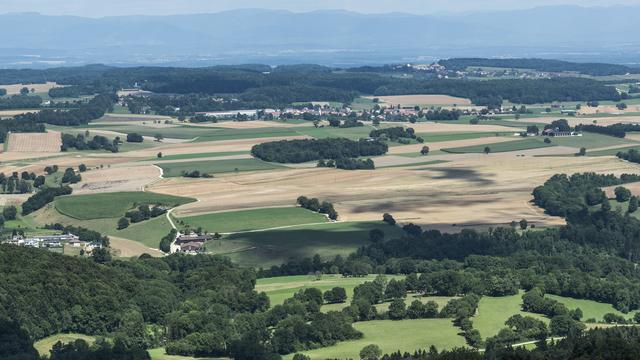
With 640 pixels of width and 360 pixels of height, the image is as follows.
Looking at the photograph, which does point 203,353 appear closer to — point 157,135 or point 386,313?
point 386,313

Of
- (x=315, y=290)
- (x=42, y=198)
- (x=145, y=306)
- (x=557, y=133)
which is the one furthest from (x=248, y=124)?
(x=145, y=306)

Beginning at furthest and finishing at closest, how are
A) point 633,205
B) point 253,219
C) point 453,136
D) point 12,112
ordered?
point 12,112 → point 453,136 → point 633,205 → point 253,219

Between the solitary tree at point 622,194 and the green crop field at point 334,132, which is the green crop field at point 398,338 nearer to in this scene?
the solitary tree at point 622,194

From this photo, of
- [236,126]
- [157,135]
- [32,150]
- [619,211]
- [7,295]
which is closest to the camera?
[7,295]

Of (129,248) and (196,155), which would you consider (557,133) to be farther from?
(129,248)

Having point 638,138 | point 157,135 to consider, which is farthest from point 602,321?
point 157,135

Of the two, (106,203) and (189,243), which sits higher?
(189,243)

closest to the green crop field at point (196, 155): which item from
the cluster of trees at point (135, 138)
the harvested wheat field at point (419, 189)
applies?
the cluster of trees at point (135, 138)

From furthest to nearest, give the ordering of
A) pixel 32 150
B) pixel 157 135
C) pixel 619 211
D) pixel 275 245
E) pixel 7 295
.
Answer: pixel 157 135 < pixel 32 150 < pixel 619 211 < pixel 275 245 < pixel 7 295
